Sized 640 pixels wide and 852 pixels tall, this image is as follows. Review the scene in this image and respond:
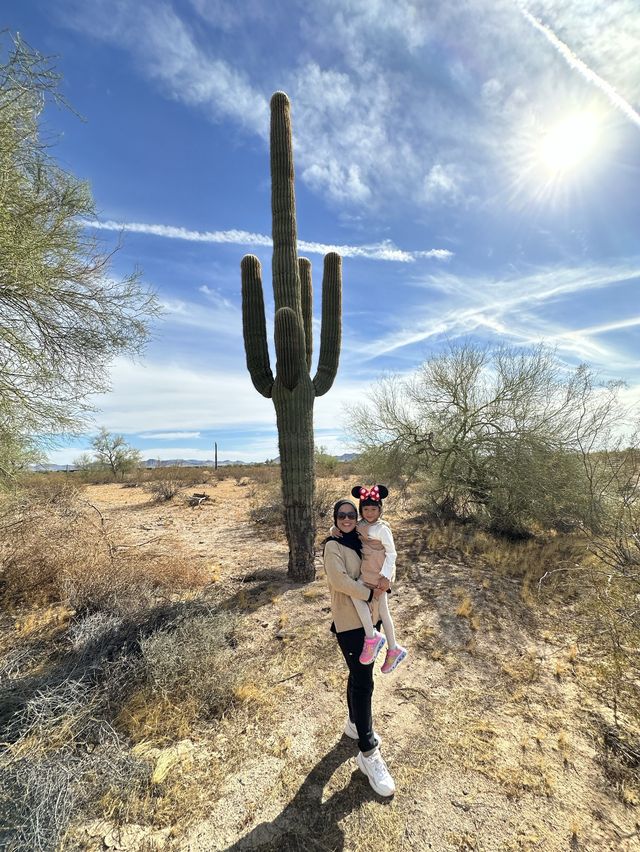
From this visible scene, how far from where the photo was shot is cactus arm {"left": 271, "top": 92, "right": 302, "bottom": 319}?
20.3ft

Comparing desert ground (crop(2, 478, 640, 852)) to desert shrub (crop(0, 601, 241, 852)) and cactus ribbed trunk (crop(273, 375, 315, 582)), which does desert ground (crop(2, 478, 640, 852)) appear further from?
cactus ribbed trunk (crop(273, 375, 315, 582))

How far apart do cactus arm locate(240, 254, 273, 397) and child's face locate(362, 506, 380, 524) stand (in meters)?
4.19

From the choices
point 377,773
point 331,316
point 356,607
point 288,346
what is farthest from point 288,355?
point 377,773

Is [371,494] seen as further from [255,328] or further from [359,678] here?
[255,328]

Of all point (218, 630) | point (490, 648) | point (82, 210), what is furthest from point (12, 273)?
point (490, 648)

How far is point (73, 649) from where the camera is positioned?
349 centimetres

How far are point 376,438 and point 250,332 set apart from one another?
246 inches

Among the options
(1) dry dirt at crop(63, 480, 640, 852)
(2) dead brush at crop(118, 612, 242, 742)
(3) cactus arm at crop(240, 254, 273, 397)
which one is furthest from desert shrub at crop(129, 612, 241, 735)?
(3) cactus arm at crop(240, 254, 273, 397)

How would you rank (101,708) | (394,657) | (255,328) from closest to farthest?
(394,657)
(101,708)
(255,328)

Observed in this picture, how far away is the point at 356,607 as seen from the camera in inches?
91.7

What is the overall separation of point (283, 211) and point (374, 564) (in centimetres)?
594

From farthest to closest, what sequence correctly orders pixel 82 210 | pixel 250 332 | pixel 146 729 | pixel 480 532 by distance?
pixel 480 532 → pixel 250 332 → pixel 82 210 → pixel 146 729

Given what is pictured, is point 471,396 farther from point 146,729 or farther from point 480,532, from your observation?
point 146,729

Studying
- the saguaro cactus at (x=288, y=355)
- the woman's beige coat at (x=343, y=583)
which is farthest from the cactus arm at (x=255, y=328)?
the woman's beige coat at (x=343, y=583)
